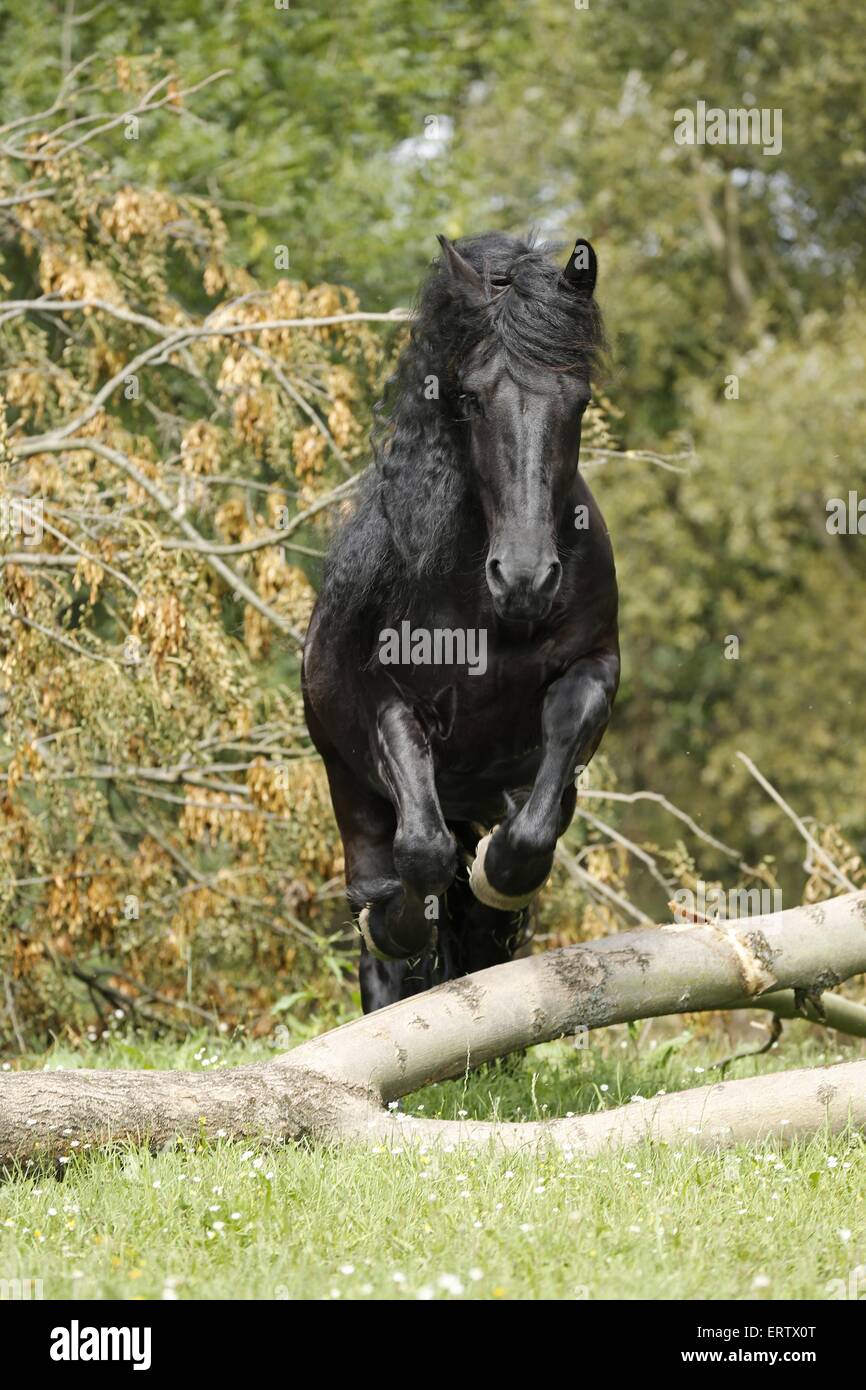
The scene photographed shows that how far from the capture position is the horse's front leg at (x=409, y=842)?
470 centimetres

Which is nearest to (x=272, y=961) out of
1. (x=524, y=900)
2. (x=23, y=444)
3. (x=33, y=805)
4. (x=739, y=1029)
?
(x=33, y=805)

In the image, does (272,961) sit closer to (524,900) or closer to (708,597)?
(524,900)

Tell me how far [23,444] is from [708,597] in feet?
45.6

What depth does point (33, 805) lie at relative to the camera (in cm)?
967

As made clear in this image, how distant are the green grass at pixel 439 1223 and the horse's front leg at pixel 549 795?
0.87 metres

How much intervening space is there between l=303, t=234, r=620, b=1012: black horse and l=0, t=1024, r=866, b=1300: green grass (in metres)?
1.00

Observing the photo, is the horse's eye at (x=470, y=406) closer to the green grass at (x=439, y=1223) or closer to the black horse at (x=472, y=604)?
the black horse at (x=472, y=604)

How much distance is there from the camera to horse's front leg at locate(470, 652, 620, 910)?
15.2 ft

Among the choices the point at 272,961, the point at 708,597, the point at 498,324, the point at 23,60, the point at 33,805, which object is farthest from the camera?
the point at 708,597

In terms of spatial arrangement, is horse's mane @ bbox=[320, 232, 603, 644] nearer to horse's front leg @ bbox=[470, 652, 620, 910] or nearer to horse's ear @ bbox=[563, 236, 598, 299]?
horse's ear @ bbox=[563, 236, 598, 299]

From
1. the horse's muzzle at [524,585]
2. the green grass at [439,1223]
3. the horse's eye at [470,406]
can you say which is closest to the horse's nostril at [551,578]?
the horse's muzzle at [524,585]

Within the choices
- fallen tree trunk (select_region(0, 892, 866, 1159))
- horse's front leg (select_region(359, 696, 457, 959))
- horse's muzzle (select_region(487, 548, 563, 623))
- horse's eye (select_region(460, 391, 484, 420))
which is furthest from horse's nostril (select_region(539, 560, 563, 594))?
fallen tree trunk (select_region(0, 892, 866, 1159))

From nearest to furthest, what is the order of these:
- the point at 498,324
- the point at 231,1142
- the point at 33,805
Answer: the point at 231,1142 → the point at 498,324 → the point at 33,805
